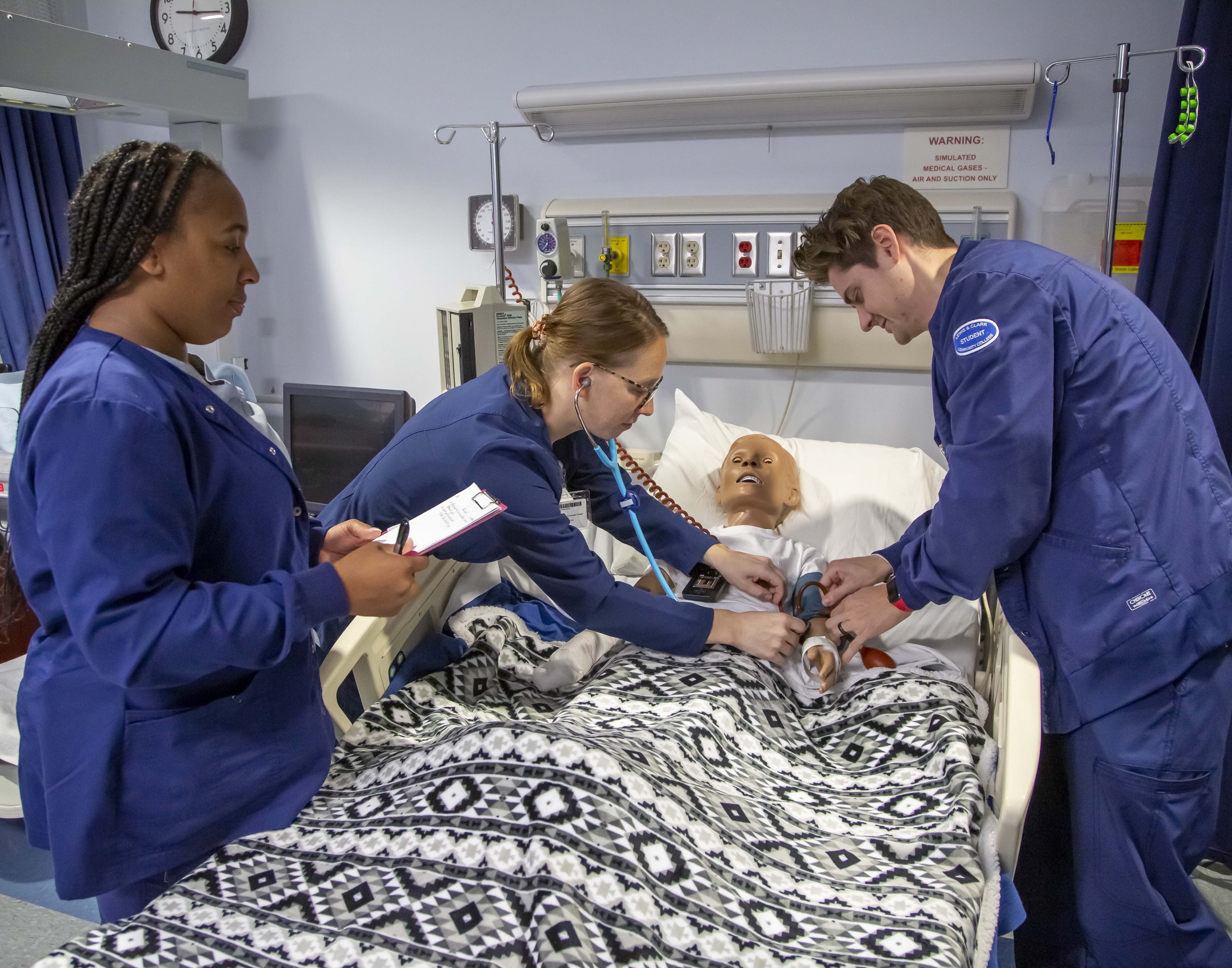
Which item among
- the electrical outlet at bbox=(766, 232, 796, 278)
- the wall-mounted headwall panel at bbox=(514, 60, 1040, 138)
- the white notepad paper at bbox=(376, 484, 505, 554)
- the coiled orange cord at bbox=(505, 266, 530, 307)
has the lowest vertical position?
the white notepad paper at bbox=(376, 484, 505, 554)

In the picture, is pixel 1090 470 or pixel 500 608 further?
pixel 500 608

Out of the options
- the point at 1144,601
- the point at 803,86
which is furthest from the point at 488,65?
the point at 1144,601

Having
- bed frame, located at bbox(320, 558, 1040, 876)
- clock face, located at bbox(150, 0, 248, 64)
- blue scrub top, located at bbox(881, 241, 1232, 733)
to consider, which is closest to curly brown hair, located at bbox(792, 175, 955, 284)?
blue scrub top, located at bbox(881, 241, 1232, 733)

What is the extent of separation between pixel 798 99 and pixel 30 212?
287cm

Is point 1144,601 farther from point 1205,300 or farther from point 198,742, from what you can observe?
point 198,742

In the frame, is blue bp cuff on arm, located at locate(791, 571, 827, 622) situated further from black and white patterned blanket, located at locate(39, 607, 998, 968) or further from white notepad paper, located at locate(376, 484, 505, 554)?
white notepad paper, located at locate(376, 484, 505, 554)

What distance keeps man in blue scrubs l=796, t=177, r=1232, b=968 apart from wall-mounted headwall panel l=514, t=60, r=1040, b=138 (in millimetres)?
1062

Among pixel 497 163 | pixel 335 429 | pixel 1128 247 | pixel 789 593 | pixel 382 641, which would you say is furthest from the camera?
pixel 335 429

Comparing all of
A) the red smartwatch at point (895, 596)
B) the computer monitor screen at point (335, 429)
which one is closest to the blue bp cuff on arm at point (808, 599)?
the red smartwatch at point (895, 596)

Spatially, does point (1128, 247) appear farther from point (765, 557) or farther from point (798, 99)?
point (765, 557)

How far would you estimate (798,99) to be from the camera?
2.40m

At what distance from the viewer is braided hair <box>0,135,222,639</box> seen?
0.96 metres

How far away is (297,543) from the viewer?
112cm

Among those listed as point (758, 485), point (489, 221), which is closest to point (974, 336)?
point (758, 485)
